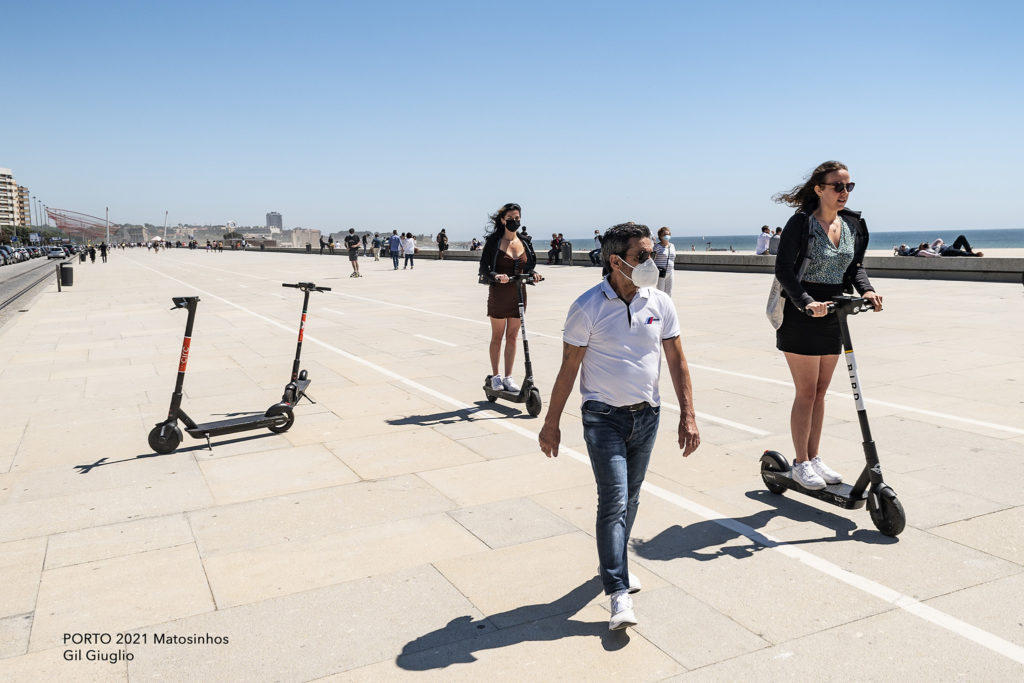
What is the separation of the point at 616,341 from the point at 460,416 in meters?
3.98

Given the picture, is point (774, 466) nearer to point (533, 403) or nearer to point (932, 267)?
point (533, 403)

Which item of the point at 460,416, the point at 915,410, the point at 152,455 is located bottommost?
the point at 152,455

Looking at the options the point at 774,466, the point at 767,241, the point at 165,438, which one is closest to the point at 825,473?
the point at 774,466

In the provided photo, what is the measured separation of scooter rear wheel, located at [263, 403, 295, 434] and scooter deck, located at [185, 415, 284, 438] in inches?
1.4

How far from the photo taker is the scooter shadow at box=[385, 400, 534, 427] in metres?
6.80

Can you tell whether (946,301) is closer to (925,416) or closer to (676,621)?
(925,416)

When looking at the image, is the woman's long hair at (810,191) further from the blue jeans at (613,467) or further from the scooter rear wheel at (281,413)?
the scooter rear wheel at (281,413)

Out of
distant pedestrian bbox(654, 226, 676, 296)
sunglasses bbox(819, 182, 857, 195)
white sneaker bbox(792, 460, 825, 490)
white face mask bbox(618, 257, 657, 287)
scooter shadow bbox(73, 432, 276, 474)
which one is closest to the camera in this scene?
white face mask bbox(618, 257, 657, 287)

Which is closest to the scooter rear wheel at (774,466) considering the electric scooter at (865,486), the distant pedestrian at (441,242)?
the electric scooter at (865,486)

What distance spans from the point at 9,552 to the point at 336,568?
1.80 meters

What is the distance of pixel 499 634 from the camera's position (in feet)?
10.6

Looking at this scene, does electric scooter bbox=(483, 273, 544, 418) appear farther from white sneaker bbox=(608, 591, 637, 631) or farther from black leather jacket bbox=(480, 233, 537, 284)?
white sneaker bbox=(608, 591, 637, 631)

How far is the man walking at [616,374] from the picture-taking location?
3.18 m

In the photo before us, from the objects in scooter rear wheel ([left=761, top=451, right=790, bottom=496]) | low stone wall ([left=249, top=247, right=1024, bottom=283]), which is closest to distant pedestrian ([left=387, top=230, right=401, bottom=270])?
low stone wall ([left=249, top=247, right=1024, bottom=283])
